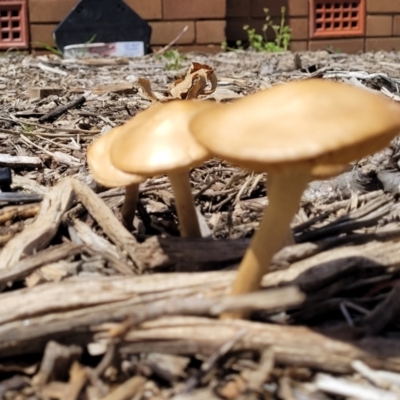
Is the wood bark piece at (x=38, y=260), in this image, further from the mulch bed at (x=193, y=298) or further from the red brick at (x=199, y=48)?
the red brick at (x=199, y=48)

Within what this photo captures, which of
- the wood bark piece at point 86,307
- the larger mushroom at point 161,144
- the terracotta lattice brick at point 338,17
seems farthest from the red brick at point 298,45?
the wood bark piece at point 86,307

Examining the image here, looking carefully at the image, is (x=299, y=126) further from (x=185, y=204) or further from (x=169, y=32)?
(x=169, y=32)

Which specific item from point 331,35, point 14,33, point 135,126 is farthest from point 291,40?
point 135,126

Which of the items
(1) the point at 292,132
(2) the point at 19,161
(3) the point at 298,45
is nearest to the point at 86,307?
(1) the point at 292,132

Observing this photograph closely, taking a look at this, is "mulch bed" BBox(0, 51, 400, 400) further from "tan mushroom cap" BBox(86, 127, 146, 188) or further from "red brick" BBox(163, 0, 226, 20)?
"red brick" BBox(163, 0, 226, 20)

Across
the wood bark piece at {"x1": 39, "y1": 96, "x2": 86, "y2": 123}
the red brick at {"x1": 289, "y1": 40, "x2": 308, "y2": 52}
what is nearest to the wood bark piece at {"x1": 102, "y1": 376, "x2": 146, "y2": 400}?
the wood bark piece at {"x1": 39, "y1": 96, "x2": 86, "y2": 123}
